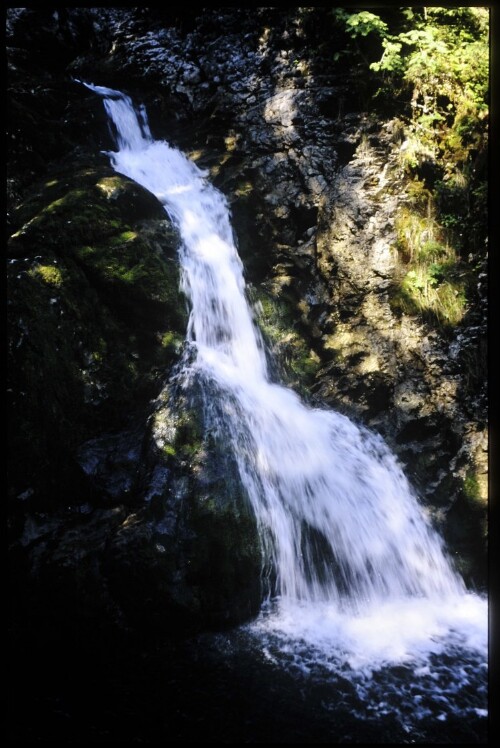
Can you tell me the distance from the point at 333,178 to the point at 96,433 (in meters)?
5.22

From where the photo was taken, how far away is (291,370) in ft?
20.6

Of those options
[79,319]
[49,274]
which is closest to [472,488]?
[79,319]

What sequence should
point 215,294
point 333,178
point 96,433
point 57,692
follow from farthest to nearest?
point 333,178 → point 215,294 → point 96,433 → point 57,692

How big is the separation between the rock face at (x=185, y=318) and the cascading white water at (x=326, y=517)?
284 millimetres

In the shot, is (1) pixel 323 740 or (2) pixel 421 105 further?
(2) pixel 421 105

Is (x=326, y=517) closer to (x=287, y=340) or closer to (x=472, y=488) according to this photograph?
(x=472, y=488)

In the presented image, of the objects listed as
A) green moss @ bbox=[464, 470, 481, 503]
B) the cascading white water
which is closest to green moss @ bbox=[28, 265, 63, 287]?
the cascading white water

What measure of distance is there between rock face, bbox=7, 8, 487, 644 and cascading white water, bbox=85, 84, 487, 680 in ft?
0.93

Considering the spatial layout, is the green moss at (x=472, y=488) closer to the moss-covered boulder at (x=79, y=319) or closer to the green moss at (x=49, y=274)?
the moss-covered boulder at (x=79, y=319)

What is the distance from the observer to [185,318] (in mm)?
5699

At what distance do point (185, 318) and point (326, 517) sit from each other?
312cm

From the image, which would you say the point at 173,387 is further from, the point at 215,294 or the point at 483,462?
the point at 483,462

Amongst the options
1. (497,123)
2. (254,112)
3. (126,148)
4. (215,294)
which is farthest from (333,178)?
(497,123)

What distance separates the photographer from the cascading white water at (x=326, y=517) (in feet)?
13.2
